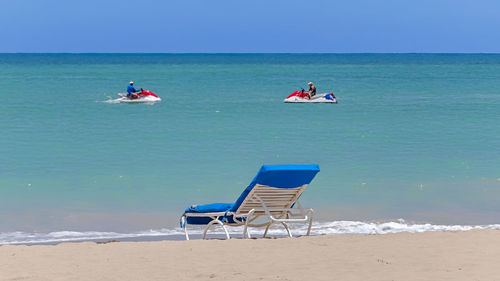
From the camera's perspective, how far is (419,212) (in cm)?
1061

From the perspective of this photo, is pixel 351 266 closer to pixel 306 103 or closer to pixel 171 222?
pixel 171 222

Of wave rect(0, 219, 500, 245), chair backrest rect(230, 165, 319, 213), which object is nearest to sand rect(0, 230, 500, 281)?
chair backrest rect(230, 165, 319, 213)

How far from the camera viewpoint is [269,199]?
7656 millimetres

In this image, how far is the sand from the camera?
6074 millimetres

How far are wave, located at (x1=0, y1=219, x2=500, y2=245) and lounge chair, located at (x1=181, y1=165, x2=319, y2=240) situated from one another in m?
1.24

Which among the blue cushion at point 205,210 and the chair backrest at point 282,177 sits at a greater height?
the chair backrest at point 282,177

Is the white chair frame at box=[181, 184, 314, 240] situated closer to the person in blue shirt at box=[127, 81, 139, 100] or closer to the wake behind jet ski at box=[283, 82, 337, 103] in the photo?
the person in blue shirt at box=[127, 81, 139, 100]

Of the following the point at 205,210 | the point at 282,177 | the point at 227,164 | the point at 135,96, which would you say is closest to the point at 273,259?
the point at 282,177

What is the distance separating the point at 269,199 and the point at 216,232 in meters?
1.62

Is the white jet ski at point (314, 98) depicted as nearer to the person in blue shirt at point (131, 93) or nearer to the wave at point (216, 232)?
the person in blue shirt at point (131, 93)

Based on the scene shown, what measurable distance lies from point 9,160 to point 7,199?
4207 mm

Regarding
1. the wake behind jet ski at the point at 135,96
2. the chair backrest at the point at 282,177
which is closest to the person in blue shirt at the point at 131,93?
the wake behind jet ski at the point at 135,96

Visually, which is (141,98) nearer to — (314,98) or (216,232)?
(314,98)

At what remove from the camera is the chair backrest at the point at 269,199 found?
749cm
